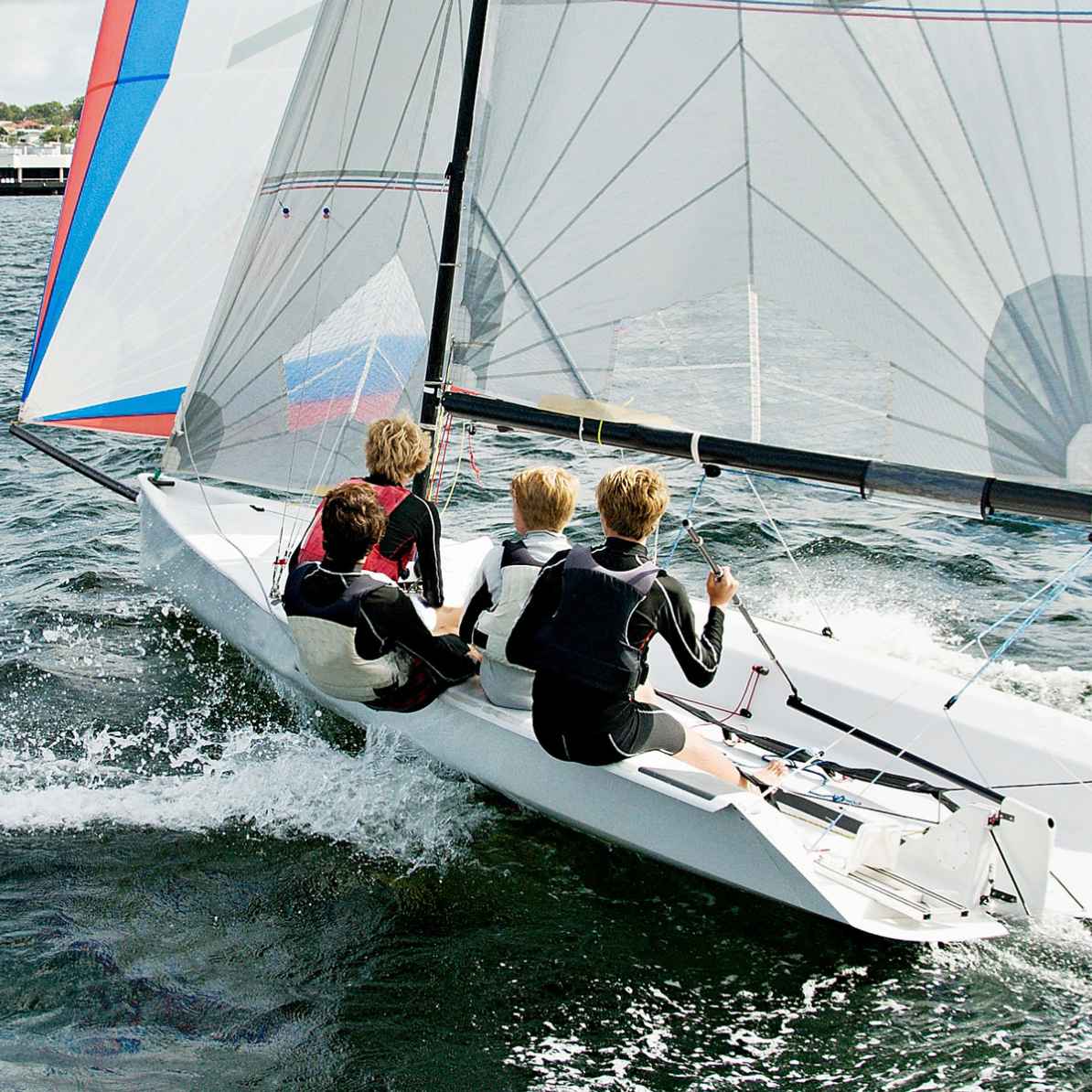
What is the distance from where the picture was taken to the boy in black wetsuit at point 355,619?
366cm

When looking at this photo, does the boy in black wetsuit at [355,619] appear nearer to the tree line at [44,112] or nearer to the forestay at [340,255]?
the forestay at [340,255]

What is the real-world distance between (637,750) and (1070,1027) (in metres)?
1.32

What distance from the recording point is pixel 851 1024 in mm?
3299

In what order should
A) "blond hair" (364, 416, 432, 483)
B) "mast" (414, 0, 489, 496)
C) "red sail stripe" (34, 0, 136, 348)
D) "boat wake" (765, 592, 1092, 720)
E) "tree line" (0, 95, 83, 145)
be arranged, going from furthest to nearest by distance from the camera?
"tree line" (0, 95, 83, 145) → "red sail stripe" (34, 0, 136, 348) → "boat wake" (765, 592, 1092, 720) → "mast" (414, 0, 489, 496) → "blond hair" (364, 416, 432, 483)

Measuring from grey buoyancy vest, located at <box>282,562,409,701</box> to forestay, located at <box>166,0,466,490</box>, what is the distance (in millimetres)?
1577

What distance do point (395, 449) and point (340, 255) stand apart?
4.71 feet

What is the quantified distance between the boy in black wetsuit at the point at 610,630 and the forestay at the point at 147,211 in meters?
3.11

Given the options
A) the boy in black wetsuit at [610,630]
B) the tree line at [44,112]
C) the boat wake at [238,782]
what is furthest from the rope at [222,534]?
the tree line at [44,112]

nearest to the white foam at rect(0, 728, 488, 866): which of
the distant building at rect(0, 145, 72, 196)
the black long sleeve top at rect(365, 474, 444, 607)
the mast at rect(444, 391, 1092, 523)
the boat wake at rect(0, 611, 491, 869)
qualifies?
the boat wake at rect(0, 611, 491, 869)

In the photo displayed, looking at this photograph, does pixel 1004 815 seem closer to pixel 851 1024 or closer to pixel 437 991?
pixel 851 1024

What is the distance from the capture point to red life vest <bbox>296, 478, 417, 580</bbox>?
4203 millimetres

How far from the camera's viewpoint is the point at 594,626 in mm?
3486

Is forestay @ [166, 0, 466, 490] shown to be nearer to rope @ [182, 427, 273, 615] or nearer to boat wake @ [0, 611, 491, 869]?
rope @ [182, 427, 273, 615]

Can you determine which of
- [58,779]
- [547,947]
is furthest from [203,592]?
[547,947]
